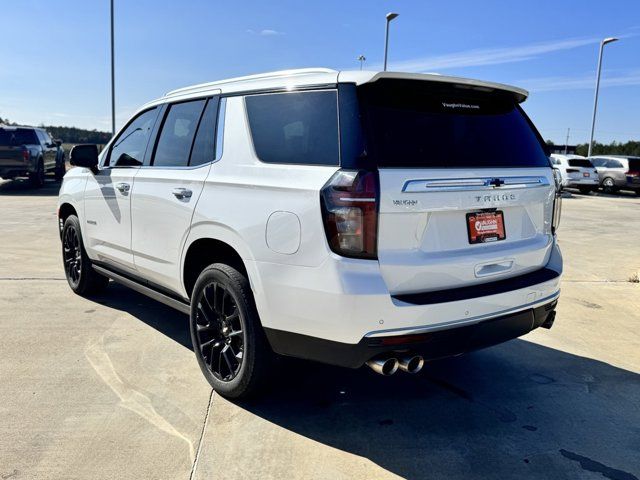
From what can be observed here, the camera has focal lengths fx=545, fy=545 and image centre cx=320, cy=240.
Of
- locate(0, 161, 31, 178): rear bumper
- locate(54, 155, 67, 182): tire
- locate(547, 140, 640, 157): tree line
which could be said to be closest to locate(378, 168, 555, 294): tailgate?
locate(0, 161, 31, 178): rear bumper

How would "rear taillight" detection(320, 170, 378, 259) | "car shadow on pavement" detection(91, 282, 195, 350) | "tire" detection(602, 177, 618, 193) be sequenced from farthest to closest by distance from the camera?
"tire" detection(602, 177, 618, 193)
"car shadow on pavement" detection(91, 282, 195, 350)
"rear taillight" detection(320, 170, 378, 259)

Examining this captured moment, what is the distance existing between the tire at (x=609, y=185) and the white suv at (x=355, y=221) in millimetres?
24003

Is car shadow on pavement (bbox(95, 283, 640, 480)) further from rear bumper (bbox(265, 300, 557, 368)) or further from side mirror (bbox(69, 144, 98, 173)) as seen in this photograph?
side mirror (bbox(69, 144, 98, 173))

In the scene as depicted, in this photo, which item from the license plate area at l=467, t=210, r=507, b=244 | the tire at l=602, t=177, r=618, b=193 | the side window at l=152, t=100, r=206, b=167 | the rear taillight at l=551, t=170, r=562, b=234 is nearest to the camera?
the license plate area at l=467, t=210, r=507, b=244

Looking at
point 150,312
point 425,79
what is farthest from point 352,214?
point 150,312

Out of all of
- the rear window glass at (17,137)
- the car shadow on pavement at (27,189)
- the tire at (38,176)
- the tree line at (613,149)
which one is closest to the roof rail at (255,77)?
the car shadow on pavement at (27,189)

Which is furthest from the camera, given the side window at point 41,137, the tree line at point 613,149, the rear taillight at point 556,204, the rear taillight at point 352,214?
the tree line at point 613,149

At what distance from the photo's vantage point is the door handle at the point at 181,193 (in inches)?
141

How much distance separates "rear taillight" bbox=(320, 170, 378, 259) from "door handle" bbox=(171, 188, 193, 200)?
1.29 metres

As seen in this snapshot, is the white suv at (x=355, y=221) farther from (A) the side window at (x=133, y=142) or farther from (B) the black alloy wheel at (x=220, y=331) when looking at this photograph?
(A) the side window at (x=133, y=142)

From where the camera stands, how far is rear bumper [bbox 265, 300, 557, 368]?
267 centimetres

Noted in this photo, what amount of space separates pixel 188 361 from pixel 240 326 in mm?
1016

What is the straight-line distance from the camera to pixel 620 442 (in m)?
3.04

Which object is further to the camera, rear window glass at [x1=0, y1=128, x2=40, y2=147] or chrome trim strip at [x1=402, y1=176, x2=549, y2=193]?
rear window glass at [x1=0, y1=128, x2=40, y2=147]
